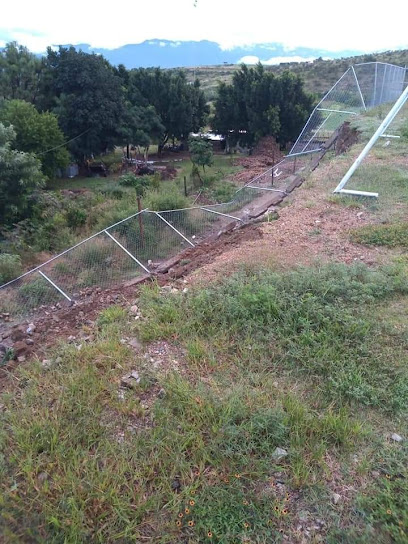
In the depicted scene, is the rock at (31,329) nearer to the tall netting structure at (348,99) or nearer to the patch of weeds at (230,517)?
the patch of weeds at (230,517)

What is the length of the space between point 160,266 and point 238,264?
4.91ft

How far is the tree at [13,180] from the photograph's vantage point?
12.4m

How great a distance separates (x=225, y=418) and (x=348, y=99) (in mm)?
13682

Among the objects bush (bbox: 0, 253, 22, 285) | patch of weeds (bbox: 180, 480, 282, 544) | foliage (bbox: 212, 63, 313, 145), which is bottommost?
bush (bbox: 0, 253, 22, 285)

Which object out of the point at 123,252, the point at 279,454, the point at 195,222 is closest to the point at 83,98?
the point at 195,222

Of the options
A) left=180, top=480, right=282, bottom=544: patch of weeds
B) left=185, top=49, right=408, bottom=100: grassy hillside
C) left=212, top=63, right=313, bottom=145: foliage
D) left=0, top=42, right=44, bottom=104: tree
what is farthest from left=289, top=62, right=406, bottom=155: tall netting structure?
left=185, top=49, right=408, bottom=100: grassy hillside

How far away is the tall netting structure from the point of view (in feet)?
40.6

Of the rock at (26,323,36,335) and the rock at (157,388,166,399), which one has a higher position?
the rock at (157,388,166,399)

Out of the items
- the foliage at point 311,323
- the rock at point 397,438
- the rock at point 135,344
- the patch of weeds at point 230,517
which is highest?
the foliage at point 311,323

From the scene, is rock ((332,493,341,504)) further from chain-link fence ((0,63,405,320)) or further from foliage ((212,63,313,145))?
foliage ((212,63,313,145))

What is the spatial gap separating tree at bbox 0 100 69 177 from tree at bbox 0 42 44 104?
3127 mm

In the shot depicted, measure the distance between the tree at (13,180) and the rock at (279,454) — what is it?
12.0 m

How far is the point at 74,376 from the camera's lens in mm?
3416

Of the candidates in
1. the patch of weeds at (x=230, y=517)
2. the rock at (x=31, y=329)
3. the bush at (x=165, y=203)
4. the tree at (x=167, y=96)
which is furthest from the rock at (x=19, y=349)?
the tree at (x=167, y=96)
